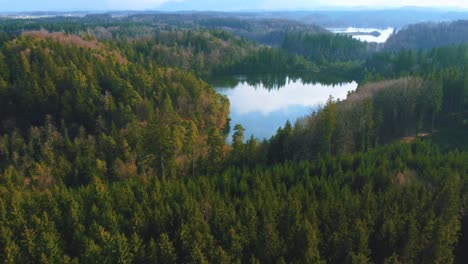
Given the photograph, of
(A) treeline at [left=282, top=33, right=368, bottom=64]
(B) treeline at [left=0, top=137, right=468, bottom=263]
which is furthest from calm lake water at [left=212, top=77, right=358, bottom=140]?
(B) treeline at [left=0, top=137, right=468, bottom=263]

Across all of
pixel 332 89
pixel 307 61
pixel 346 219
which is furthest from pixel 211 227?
pixel 307 61

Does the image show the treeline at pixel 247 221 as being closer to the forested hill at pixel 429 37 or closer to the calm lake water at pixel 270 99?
the calm lake water at pixel 270 99

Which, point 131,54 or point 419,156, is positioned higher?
point 131,54

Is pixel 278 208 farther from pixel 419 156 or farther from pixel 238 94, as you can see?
pixel 238 94

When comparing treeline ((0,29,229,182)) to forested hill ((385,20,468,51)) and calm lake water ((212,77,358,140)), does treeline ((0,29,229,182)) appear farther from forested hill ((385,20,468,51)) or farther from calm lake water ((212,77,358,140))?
forested hill ((385,20,468,51))

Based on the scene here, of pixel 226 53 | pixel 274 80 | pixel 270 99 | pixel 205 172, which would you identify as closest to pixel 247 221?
pixel 205 172

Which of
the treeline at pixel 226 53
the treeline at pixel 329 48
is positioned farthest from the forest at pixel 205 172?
the treeline at pixel 329 48

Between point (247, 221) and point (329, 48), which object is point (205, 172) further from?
point (329, 48)
